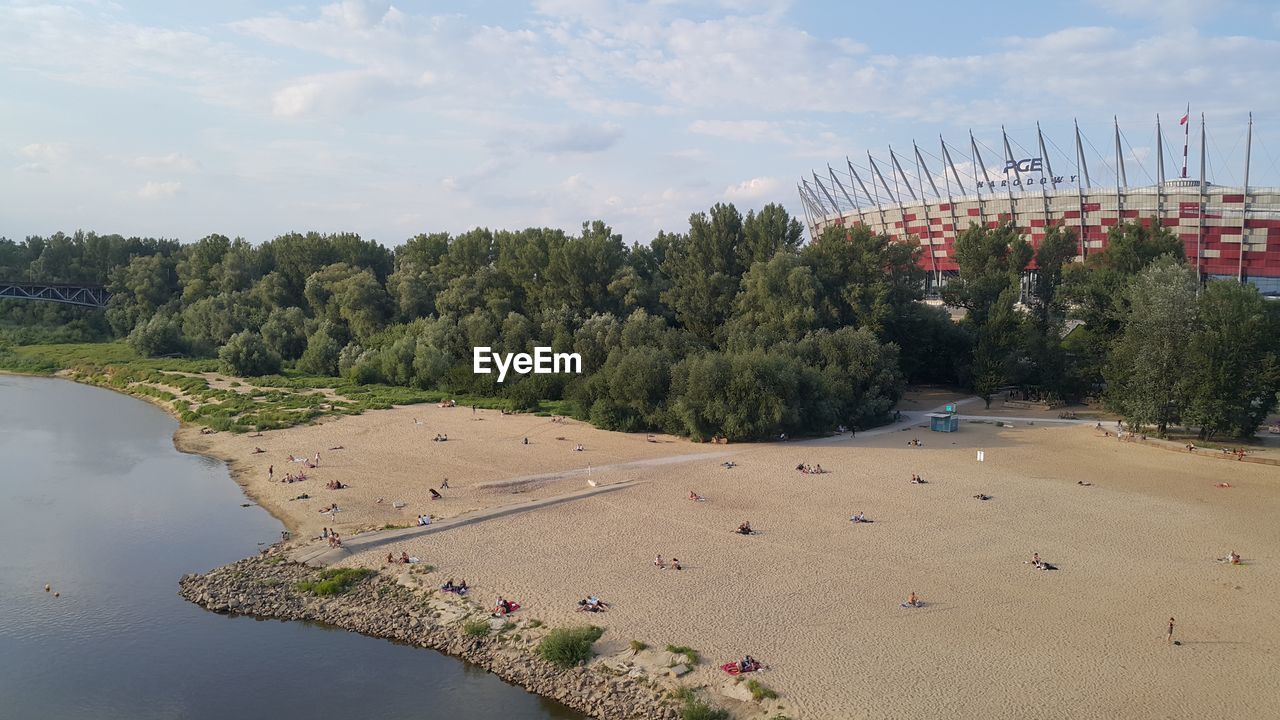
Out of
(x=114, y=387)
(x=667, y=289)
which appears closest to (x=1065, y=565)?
(x=667, y=289)

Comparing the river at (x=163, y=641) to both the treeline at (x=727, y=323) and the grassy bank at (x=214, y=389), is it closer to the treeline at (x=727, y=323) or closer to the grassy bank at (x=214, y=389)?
the grassy bank at (x=214, y=389)

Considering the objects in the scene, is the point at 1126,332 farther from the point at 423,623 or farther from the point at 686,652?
the point at 423,623

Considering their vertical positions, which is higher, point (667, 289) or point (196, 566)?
point (667, 289)

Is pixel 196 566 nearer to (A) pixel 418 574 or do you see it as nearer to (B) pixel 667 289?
(A) pixel 418 574

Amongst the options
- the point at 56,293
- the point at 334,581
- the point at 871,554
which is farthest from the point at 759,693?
the point at 56,293

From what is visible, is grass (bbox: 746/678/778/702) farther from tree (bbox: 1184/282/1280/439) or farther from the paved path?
tree (bbox: 1184/282/1280/439)
